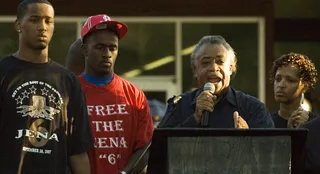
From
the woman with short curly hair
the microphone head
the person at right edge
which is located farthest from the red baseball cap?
the woman with short curly hair

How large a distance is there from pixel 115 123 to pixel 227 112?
681 mm

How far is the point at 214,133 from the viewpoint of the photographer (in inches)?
211

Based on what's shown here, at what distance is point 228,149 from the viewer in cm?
541

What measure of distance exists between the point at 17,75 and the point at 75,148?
547 millimetres

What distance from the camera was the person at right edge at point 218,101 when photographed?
21.4ft

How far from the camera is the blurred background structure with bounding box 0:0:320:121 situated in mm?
16703

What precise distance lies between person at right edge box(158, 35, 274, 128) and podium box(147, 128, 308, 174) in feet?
3.30

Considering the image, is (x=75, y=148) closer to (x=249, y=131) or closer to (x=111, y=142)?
(x=111, y=142)

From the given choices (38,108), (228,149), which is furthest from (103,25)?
(228,149)

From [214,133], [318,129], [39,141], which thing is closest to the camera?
[214,133]

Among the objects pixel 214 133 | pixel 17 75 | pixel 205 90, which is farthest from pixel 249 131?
pixel 17 75

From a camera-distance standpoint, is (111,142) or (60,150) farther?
(111,142)

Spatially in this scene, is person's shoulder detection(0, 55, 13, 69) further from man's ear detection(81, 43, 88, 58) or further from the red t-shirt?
man's ear detection(81, 43, 88, 58)

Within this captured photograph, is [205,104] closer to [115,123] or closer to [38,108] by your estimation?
[115,123]
